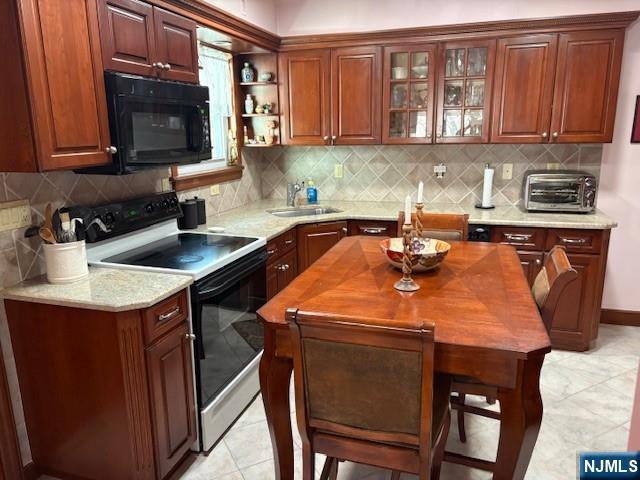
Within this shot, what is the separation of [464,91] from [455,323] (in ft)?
7.85

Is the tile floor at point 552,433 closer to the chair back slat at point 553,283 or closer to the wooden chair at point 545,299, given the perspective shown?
the wooden chair at point 545,299

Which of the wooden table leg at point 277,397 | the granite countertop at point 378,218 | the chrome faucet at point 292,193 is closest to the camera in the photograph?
the wooden table leg at point 277,397

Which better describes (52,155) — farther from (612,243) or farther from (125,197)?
(612,243)

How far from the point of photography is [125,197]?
253 cm

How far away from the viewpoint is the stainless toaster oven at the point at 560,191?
10.6 feet

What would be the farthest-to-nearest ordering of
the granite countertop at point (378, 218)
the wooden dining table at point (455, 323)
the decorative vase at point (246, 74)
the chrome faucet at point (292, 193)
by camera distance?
the chrome faucet at point (292, 193) < the decorative vase at point (246, 74) < the granite countertop at point (378, 218) < the wooden dining table at point (455, 323)

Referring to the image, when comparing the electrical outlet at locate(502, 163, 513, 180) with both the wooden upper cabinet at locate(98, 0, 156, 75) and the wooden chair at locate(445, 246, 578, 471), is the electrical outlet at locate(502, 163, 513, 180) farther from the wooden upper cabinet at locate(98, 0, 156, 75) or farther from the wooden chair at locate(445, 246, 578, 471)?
the wooden upper cabinet at locate(98, 0, 156, 75)

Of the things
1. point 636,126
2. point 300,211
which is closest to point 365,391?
point 300,211

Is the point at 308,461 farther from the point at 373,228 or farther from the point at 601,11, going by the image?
the point at 601,11

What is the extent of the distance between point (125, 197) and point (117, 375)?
109cm

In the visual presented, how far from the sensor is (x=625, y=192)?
139 inches

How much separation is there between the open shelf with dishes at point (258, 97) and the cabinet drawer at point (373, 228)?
0.98m

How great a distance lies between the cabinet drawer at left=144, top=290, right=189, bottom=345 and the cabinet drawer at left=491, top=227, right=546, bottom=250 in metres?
2.20

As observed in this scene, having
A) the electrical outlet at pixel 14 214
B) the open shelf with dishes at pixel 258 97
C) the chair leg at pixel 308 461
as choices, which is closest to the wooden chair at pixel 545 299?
the chair leg at pixel 308 461
